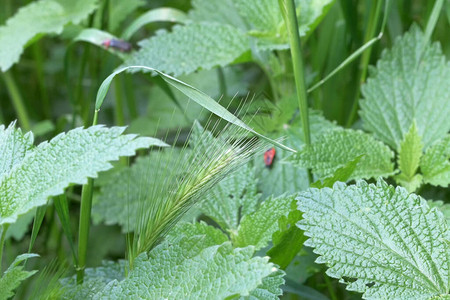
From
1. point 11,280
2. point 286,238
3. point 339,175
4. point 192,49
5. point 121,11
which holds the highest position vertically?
point 121,11

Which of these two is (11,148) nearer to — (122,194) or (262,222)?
(262,222)

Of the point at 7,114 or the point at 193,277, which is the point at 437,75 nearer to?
the point at 193,277

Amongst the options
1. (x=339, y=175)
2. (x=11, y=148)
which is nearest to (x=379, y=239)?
(x=339, y=175)

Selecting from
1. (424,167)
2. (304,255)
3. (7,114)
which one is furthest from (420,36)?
(7,114)

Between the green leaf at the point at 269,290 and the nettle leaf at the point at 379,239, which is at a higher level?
the nettle leaf at the point at 379,239

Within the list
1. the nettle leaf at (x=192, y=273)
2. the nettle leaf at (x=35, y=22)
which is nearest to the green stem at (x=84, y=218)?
the nettle leaf at (x=192, y=273)

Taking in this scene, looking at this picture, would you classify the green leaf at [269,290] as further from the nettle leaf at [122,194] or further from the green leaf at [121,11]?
the green leaf at [121,11]

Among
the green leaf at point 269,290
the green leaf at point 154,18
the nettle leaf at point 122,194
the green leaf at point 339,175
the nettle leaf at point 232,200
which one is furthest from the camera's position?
the green leaf at point 154,18
